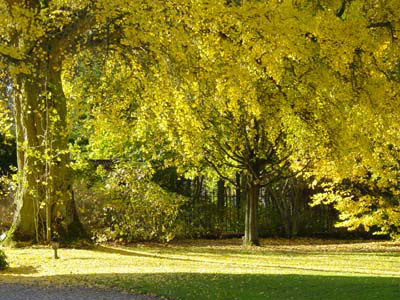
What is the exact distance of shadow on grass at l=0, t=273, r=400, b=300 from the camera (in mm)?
7715

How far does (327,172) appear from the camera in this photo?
15062 millimetres

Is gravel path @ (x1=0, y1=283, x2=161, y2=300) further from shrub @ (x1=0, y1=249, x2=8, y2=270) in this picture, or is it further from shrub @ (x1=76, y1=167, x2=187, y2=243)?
shrub @ (x1=76, y1=167, x2=187, y2=243)

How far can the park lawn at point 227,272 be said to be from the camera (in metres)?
8.02

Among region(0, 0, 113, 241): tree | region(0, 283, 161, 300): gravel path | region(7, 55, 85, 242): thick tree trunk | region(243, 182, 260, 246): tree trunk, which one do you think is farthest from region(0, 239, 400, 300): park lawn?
region(243, 182, 260, 246): tree trunk

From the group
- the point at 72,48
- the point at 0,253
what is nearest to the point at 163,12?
the point at 72,48

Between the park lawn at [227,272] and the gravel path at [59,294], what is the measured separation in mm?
369

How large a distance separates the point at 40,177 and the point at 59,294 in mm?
5579

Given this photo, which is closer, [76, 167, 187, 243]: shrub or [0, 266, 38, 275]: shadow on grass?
[0, 266, 38, 275]: shadow on grass

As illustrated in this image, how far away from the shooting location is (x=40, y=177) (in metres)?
13.2

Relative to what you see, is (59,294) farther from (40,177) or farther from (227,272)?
(40,177)

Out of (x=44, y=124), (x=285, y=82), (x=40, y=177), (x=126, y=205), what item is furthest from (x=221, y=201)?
(x=285, y=82)

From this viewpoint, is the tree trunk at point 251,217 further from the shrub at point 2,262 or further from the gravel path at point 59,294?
the gravel path at point 59,294

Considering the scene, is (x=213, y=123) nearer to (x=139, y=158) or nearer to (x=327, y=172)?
(x=327, y=172)

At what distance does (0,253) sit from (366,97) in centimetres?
674
